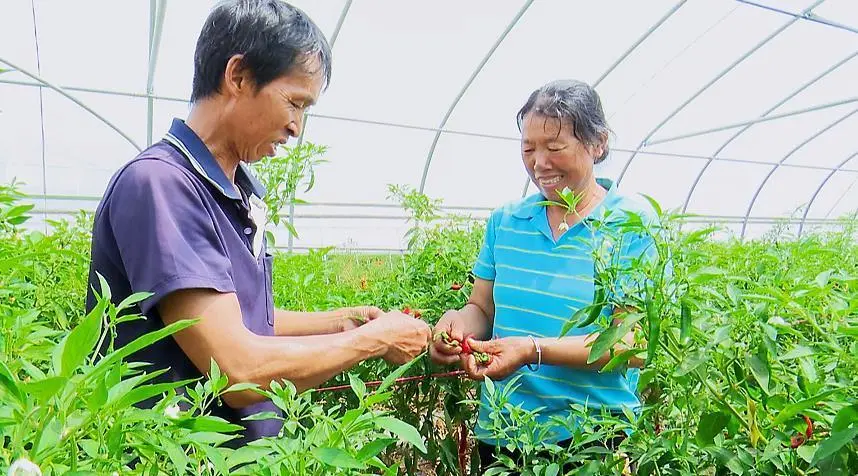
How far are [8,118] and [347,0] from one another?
3477 mm

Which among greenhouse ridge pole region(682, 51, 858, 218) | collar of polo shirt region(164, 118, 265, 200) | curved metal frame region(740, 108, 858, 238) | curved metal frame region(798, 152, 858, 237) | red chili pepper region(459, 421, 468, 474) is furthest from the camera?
curved metal frame region(798, 152, 858, 237)

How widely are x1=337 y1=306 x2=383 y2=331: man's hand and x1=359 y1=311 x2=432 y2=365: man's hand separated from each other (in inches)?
8.6

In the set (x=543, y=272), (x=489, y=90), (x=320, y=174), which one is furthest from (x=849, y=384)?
(x=320, y=174)

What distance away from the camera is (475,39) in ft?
22.6

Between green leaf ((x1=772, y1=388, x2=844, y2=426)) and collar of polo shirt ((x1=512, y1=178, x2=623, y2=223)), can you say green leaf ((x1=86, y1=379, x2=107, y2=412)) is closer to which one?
green leaf ((x1=772, y1=388, x2=844, y2=426))

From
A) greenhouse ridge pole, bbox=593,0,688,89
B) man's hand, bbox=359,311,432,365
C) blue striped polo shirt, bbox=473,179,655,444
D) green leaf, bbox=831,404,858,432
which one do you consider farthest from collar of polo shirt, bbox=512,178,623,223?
greenhouse ridge pole, bbox=593,0,688,89

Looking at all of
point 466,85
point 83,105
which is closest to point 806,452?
point 83,105

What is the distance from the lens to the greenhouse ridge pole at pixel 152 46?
541cm

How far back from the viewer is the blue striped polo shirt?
1.70 metres

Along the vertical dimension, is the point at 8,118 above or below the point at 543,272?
below

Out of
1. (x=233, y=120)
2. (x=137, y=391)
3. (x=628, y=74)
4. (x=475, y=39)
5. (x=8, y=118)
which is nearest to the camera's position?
(x=137, y=391)

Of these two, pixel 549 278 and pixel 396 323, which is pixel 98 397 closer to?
pixel 396 323

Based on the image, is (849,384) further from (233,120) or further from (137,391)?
(233,120)

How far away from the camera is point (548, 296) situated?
5.82 feet
